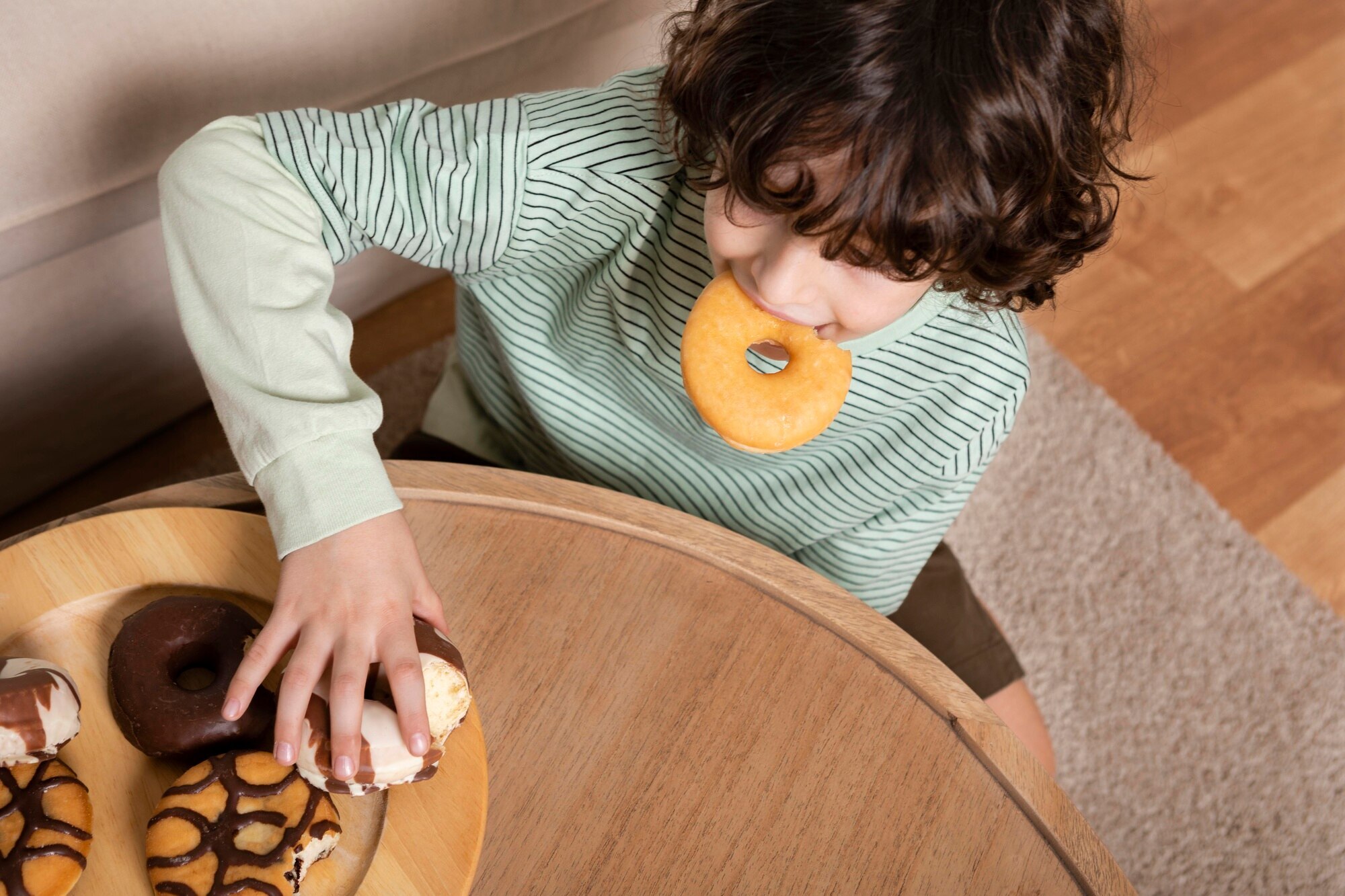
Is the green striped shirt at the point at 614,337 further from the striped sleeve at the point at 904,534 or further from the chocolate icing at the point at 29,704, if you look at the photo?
the chocolate icing at the point at 29,704

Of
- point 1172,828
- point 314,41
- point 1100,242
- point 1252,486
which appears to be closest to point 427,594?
point 1100,242

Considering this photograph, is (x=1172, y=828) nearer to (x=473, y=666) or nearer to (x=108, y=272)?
(x=473, y=666)

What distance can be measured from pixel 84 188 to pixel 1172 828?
1.33 m

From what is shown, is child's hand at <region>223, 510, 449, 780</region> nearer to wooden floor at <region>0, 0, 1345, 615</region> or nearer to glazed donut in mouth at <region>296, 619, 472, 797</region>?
glazed donut in mouth at <region>296, 619, 472, 797</region>

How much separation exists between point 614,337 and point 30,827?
47 cm

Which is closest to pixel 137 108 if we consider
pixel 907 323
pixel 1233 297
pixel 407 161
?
pixel 407 161

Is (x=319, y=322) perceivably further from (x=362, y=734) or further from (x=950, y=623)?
(x=950, y=623)

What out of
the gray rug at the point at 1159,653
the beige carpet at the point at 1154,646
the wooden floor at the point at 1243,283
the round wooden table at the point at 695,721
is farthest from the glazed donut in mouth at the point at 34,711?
the wooden floor at the point at 1243,283

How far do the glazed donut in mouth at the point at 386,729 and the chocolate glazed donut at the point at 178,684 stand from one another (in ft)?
0.14

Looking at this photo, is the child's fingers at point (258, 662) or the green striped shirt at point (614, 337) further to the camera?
the green striped shirt at point (614, 337)

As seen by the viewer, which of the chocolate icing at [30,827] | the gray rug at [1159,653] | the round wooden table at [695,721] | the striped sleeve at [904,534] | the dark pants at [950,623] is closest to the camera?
the chocolate icing at [30,827]

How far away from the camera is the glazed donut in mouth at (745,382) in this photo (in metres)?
0.58

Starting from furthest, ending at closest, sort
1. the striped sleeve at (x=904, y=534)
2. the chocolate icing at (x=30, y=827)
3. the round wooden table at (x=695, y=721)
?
1. the striped sleeve at (x=904, y=534)
2. the round wooden table at (x=695, y=721)
3. the chocolate icing at (x=30, y=827)

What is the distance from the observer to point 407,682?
1.62 feet
